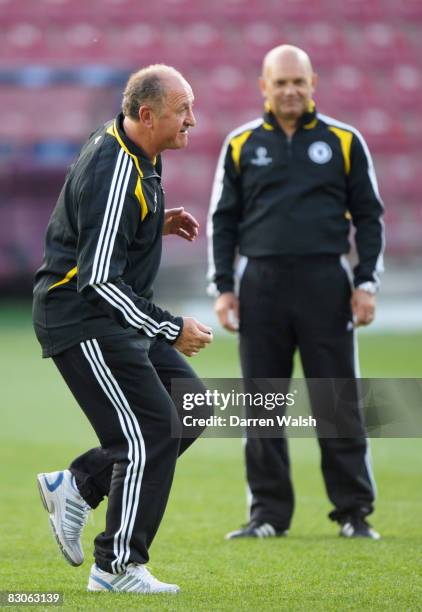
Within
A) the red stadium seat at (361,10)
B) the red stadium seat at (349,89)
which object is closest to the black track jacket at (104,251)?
the red stadium seat at (349,89)

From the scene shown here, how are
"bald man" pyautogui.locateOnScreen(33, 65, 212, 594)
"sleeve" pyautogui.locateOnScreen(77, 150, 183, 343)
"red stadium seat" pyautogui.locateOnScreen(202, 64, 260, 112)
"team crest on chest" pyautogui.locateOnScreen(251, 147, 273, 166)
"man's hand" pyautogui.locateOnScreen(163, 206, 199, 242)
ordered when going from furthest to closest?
1. "red stadium seat" pyautogui.locateOnScreen(202, 64, 260, 112)
2. "team crest on chest" pyautogui.locateOnScreen(251, 147, 273, 166)
3. "man's hand" pyautogui.locateOnScreen(163, 206, 199, 242)
4. "bald man" pyautogui.locateOnScreen(33, 65, 212, 594)
5. "sleeve" pyautogui.locateOnScreen(77, 150, 183, 343)

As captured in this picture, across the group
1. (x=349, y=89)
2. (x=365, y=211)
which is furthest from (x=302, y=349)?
(x=349, y=89)

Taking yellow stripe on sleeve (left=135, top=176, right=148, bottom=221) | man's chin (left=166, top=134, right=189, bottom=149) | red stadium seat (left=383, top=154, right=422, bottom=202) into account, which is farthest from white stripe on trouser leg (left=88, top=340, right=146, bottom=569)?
red stadium seat (left=383, top=154, right=422, bottom=202)

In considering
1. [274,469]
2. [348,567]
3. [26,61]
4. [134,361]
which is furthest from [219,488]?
[26,61]

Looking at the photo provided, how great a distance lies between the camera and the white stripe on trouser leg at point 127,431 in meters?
3.46

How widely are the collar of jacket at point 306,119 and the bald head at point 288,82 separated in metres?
0.02

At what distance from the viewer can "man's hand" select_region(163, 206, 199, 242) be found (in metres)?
3.99

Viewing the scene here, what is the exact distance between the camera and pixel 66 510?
368 centimetres

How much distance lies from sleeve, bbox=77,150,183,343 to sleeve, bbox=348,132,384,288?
1719 mm

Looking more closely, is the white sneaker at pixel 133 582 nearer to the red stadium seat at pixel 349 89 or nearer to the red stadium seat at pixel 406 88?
the red stadium seat at pixel 349 89

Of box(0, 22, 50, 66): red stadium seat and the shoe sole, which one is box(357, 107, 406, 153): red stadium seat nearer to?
box(0, 22, 50, 66): red stadium seat

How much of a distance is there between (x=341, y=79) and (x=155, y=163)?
14.6 metres

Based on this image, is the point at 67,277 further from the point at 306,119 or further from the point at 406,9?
the point at 406,9

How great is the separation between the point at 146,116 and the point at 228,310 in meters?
1.62
